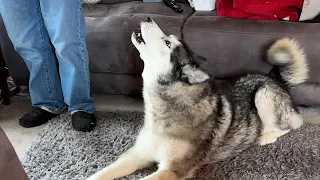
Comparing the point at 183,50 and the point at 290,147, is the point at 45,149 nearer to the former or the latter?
the point at 183,50

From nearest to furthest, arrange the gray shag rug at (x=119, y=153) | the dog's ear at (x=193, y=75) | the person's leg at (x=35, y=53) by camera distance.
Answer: the dog's ear at (x=193, y=75)
the gray shag rug at (x=119, y=153)
the person's leg at (x=35, y=53)

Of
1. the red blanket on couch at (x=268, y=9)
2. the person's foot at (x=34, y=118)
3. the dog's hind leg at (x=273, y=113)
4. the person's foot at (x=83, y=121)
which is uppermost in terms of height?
the red blanket on couch at (x=268, y=9)

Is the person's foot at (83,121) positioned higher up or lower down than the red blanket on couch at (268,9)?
lower down

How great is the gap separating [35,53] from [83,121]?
17.9 inches

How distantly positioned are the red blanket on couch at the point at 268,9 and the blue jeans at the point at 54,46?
35.6 inches

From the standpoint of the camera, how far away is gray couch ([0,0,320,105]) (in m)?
2.23

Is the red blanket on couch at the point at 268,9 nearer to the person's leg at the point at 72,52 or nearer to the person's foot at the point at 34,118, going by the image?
the person's leg at the point at 72,52

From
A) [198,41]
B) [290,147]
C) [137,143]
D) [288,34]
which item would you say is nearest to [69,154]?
[137,143]

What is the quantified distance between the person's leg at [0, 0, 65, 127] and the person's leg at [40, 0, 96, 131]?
10cm

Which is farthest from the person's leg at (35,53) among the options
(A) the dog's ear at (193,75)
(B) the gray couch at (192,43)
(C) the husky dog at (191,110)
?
(A) the dog's ear at (193,75)

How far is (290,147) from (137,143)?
786 mm

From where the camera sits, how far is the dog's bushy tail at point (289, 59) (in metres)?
2.12

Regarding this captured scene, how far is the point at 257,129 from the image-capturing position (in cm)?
209

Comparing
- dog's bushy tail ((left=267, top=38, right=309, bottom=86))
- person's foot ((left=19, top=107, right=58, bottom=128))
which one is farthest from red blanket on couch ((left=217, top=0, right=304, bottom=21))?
person's foot ((left=19, top=107, right=58, bottom=128))
